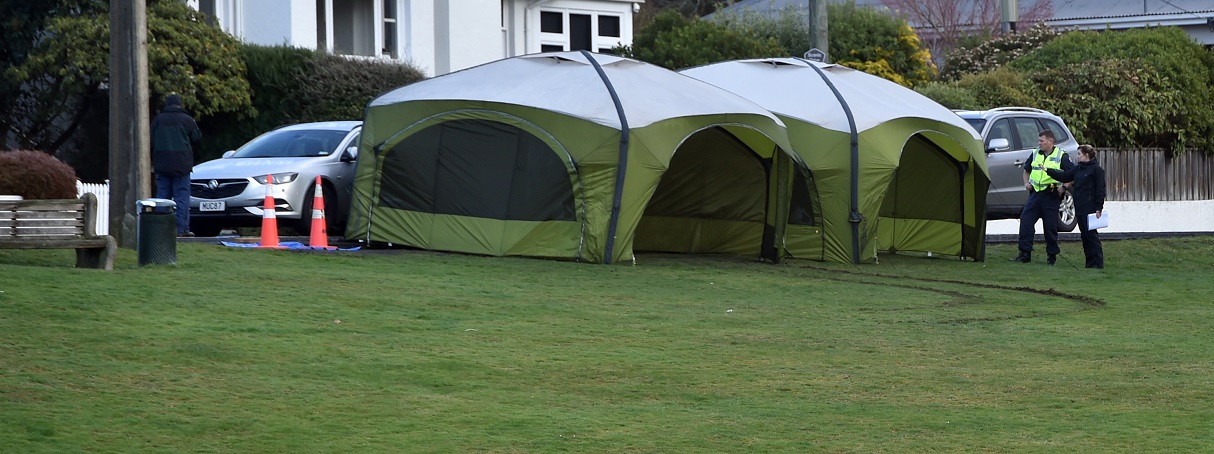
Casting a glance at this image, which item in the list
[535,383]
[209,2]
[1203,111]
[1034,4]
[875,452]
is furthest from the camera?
[1034,4]

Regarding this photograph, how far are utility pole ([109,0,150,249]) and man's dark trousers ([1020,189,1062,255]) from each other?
33.1 feet

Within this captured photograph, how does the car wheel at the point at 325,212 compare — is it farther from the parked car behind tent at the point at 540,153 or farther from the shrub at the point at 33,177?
the shrub at the point at 33,177

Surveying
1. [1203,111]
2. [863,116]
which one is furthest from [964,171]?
[1203,111]

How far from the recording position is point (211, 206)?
742 inches

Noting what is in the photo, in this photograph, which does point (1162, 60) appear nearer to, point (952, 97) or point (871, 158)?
point (952, 97)

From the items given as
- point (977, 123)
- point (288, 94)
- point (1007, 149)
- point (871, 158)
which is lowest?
point (871, 158)

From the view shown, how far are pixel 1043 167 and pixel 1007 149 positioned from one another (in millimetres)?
4461

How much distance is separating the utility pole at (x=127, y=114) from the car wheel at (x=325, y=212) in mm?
3874

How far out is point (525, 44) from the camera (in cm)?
3822

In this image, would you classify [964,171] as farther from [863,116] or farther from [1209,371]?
[1209,371]

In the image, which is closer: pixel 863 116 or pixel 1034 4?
pixel 863 116

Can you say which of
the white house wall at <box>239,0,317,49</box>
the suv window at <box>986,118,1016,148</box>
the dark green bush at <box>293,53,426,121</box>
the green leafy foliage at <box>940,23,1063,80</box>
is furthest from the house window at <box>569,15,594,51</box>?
the suv window at <box>986,118,1016,148</box>

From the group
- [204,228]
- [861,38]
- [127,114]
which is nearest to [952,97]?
[861,38]

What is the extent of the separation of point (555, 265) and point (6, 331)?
7541 mm
